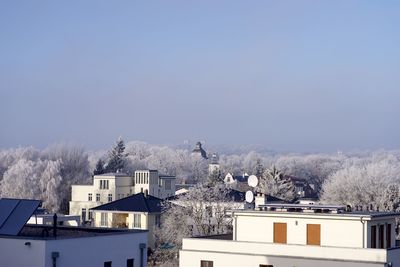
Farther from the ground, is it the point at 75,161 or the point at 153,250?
the point at 75,161

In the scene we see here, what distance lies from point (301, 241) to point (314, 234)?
2.01ft

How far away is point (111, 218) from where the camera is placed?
72.7m

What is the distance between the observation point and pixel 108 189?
290 ft

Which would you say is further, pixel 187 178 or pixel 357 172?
pixel 187 178

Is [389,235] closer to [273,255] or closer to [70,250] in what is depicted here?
[273,255]

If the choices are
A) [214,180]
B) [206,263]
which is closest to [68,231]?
[206,263]

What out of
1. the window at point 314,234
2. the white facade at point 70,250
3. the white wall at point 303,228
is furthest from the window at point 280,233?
the white facade at point 70,250

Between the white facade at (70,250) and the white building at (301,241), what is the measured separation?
8364mm

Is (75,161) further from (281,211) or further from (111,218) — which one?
(281,211)

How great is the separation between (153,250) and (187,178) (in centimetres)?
11651

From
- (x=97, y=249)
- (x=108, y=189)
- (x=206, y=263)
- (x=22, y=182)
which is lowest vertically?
(x=206, y=263)

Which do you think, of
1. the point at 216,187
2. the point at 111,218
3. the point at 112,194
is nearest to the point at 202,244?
the point at 111,218

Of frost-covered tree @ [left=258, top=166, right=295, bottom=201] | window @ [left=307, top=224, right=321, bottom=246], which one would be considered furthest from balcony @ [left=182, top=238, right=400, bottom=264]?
frost-covered tree @ [left=258, top=166, right=295, bottom=201]

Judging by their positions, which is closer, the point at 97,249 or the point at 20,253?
the point at 20,253
